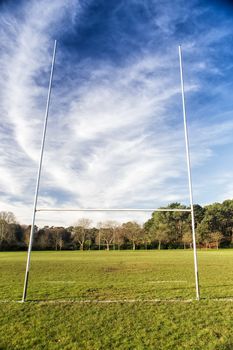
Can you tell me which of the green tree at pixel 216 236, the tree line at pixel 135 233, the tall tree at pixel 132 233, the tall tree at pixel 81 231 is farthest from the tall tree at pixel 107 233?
the green tree at pixel 216 236

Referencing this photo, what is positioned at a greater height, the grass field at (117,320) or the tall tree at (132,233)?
the tall tree at (132,233)

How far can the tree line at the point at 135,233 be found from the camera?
151 ft

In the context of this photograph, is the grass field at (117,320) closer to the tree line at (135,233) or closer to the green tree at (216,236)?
the tree line at (135,233)

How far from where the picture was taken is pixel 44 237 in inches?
1861

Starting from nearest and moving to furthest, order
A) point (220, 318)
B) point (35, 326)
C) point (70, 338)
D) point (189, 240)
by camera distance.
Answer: point (70, 338) < point (35, 326) < point (220, 318) < point (189, 240)

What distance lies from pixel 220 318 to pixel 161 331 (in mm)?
1214

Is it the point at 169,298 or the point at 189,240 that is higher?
the point at 189,240

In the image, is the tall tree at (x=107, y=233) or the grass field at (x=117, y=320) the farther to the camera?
the tall tree at (x=107, y=233)

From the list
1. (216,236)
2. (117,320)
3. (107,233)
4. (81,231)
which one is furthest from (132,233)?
(117,320)

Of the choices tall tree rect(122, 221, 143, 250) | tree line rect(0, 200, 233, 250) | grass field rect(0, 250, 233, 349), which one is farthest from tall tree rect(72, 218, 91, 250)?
grass field rect(0, 250, 233, 349)

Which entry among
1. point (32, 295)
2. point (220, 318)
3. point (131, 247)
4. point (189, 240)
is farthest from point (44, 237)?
point (220, 318)

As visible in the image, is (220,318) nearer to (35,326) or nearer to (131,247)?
(35,326)

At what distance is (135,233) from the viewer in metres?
47.8

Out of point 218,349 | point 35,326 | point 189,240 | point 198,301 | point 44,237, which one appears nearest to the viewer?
point 218,349
